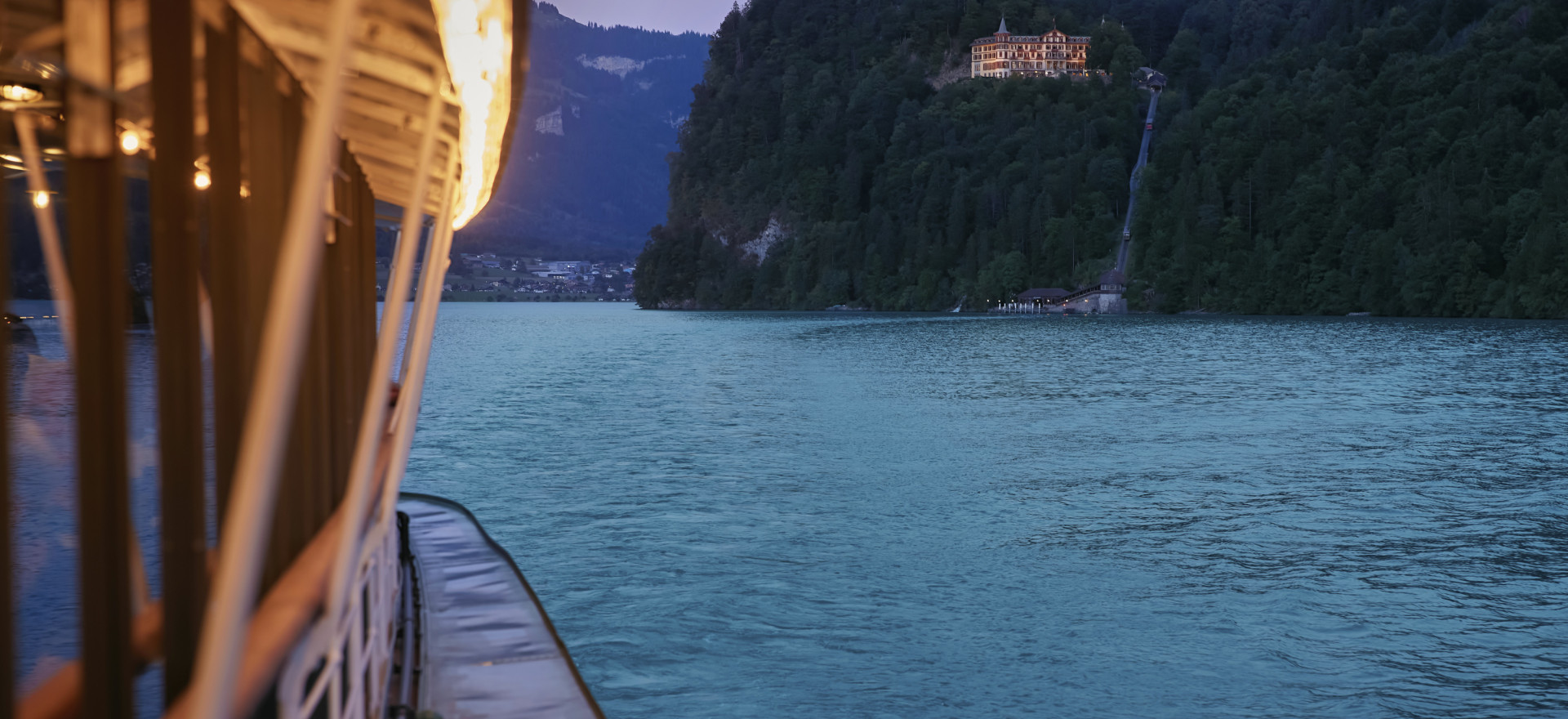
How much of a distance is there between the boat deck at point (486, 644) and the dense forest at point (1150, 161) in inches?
3839

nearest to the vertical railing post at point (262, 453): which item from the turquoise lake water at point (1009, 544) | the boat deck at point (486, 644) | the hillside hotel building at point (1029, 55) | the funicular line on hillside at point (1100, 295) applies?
the boat deck at point (486, 644)

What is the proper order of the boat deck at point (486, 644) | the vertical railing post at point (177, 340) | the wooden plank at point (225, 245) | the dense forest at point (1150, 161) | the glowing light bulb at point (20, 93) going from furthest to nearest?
the dense forest at point (1150, 161) → the boat deck at point (486, 644) → the glowing light bulb at point (20, 93) → the wooden plank at point (225, 245) → the vertical railing post at point (177, 340)

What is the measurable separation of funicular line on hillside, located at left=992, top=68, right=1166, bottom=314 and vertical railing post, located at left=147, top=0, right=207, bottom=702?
120141 millimetres

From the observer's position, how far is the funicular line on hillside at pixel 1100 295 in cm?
11869

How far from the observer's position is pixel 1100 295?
11912cm

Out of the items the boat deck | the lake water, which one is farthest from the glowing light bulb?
the lake water

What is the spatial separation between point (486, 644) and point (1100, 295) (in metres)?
118

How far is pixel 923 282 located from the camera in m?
132

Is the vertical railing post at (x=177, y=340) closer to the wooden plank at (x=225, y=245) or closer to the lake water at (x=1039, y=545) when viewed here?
the wooden plank at (x=225, y=245)

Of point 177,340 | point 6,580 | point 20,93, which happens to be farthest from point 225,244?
point 6,580

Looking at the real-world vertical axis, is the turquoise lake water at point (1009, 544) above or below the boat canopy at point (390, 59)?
below

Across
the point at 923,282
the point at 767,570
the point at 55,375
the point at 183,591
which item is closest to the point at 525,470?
the point at 767,570

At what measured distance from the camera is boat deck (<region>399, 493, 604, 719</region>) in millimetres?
4887

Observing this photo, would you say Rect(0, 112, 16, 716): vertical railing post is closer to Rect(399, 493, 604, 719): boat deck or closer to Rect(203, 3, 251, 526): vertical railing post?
Rect(203, 3, 251, 526): vertical railing post
